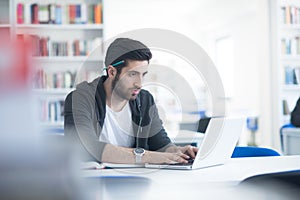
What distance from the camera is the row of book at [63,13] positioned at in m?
4.96

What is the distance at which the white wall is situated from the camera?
19.8 feet

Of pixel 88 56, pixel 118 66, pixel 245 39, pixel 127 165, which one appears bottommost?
pixel 127 165

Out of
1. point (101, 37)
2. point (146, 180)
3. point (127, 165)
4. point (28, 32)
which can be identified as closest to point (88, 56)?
point (101, 37)

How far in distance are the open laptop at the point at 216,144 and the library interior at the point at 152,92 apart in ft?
0.04

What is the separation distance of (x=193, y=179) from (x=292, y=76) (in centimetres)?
442

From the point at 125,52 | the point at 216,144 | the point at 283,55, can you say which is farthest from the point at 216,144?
the point at 283,55

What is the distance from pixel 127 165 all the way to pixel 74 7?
3.49 m

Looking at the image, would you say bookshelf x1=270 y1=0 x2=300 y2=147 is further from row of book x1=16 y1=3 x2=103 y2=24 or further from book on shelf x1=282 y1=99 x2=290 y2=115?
row of book x1=16 y1=3 x2=103 y2=24

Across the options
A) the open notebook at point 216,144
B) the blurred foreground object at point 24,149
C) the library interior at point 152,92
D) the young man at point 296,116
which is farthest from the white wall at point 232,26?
the blurred foreground object at point 24,149

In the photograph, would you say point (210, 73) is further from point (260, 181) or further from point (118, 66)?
point (260, 181)

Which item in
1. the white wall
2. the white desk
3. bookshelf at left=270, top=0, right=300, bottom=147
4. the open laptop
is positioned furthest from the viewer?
the white wall

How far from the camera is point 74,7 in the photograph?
197 inches

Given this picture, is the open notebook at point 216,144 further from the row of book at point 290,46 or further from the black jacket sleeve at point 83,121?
the row of book at point 290,46

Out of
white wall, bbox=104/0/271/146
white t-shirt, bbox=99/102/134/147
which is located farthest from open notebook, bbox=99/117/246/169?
white wall, bbox=104/0/271/146
